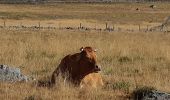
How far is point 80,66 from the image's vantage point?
12164mm

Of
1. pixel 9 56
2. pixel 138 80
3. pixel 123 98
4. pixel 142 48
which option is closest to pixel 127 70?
pixel 138 80

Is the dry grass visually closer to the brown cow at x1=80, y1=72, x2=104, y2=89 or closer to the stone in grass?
the brown cow at x1=80, y1=72, x2=104, y2=89

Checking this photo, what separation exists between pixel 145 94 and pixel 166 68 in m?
7.83

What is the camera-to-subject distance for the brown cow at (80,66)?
39.4ft

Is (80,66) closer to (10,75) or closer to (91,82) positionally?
(91,82)

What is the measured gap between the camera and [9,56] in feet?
66.1

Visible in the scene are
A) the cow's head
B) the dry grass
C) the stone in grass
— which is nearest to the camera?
the dry grass

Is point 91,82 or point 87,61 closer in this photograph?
point 87,61

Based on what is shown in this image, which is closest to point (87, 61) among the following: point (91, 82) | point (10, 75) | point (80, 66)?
point (80, 66)

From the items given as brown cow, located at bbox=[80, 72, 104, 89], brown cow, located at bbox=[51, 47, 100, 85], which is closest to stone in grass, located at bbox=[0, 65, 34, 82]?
brown cow, located at bbox=[51, 47, 100, 85]

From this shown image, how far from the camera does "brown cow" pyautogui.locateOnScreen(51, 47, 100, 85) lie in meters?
12.0

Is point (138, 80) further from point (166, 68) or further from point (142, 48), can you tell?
point (142, 48)

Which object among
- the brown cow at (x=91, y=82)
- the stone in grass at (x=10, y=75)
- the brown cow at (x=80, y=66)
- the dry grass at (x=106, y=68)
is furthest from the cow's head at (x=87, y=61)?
the stone in grass at (x=10, y=75)

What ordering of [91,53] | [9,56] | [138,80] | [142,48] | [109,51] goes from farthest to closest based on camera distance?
[142,48] → [109,51] → [9,56] → [138,80] → [91,53]
